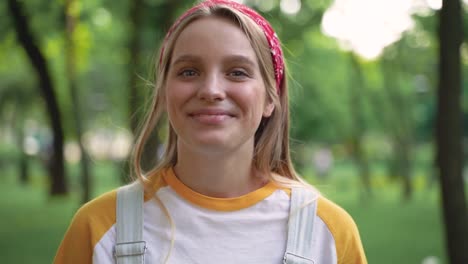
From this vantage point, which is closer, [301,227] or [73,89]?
[301,227]

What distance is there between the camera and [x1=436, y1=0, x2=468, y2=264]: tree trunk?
6184mm

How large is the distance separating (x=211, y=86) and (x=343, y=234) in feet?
2.16

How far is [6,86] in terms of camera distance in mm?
25062

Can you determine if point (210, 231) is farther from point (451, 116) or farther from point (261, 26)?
point (451, 116)

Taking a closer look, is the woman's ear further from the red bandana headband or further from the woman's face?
the woman's face

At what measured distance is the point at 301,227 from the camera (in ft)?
6.86

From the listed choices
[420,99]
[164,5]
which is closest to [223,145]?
[164,5]

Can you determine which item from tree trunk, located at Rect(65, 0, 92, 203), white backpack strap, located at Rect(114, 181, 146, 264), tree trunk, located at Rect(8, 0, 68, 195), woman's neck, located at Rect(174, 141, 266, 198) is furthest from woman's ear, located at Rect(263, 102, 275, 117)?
tree trunk, located at Rect(65, 0, 92, 203)

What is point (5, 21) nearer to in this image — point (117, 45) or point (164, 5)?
point (164, 5)

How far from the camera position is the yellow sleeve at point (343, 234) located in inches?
82.7

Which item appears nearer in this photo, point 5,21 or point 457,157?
point 457,157

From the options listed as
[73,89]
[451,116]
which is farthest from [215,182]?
[73,89]

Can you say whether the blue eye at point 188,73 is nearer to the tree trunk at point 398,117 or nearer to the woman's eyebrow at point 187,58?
the woman's eyebrow at point 187,58

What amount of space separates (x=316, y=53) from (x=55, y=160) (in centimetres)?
1339
